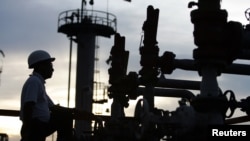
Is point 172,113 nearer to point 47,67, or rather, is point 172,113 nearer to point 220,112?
point 220,112

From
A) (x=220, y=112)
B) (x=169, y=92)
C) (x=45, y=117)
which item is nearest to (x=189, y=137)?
(x=220, y=112)

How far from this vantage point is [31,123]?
24.6 feet

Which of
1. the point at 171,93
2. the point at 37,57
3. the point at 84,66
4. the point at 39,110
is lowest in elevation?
the point at 39,110

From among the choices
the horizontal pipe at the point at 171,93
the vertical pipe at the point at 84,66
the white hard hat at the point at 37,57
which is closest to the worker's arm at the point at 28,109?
the white hard hat at the point at 37,57

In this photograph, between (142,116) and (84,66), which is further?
(84,66)

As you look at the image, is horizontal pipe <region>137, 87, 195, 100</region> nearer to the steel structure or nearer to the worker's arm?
the steel structure

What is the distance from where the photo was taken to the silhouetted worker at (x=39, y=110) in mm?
7457

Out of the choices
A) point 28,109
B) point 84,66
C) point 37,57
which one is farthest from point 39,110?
point 84,66

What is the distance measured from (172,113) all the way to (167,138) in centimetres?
48

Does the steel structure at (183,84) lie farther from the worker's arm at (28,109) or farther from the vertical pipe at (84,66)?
the vertical pipe at (84,66)

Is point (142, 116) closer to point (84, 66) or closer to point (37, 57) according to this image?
point (37, 57)

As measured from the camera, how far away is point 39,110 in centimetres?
759

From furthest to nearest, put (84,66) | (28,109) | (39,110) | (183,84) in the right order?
1. (84,66)
2. (183,84)
3. (39,110)
4. (28,109)

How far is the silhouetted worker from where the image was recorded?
7457 mm
